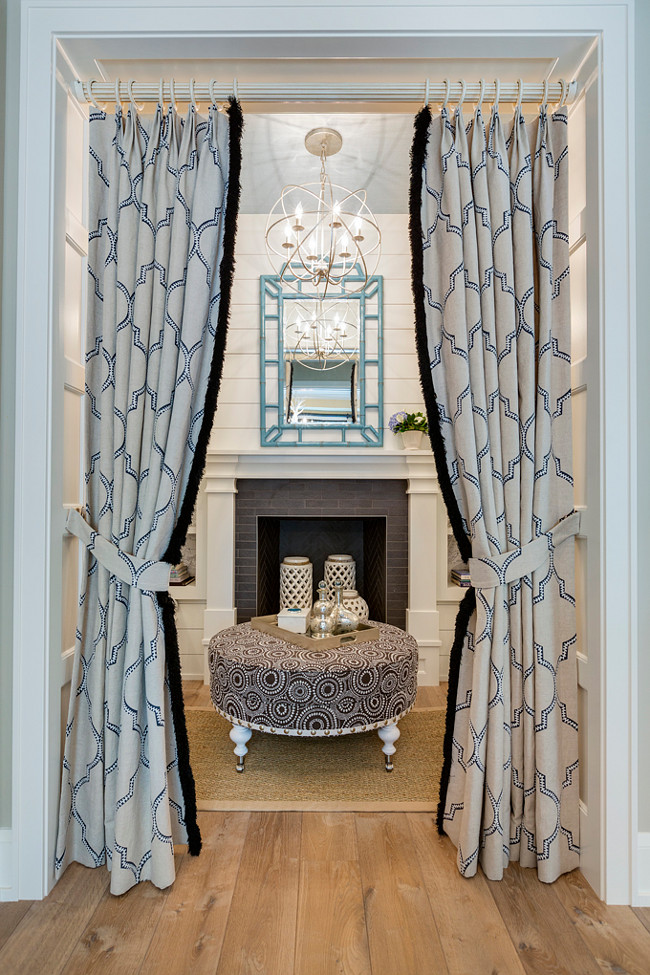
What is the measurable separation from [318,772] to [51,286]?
2.04 meters

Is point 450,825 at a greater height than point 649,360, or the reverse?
point 649,360

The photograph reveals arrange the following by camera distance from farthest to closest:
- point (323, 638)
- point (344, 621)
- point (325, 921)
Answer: point (344, 621)
point (323, 638)
point (325, 921)

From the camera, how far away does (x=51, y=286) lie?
1.74 meters

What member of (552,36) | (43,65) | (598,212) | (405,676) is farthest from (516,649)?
(43,65)

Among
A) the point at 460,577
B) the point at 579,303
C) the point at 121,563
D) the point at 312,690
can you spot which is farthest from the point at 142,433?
the point at 460,577

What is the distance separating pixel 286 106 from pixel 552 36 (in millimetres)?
846

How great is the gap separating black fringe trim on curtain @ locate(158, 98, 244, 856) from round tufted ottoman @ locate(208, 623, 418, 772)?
21.1 inches

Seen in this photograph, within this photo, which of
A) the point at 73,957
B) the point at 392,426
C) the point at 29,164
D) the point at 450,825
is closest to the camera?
the point at 73,957

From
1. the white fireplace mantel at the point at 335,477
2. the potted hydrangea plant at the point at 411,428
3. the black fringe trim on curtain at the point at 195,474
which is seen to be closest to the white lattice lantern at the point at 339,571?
the white fireplace mantel at the point at 335,477

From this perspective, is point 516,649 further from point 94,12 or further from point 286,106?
point 94,12

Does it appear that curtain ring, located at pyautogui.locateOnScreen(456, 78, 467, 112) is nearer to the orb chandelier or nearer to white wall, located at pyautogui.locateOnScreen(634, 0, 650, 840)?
white wall, located at pyautogui.locateOnScreen(634, 0, 650, 840)

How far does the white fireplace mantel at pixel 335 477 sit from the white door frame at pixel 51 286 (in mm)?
1938

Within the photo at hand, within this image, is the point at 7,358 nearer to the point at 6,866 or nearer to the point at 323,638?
the point at 6,866

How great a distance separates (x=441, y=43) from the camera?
175 cm
